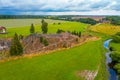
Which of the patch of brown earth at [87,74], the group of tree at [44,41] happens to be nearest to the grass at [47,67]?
the patch of brown earth at [87,74]

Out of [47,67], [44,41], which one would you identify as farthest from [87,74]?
[44,41]

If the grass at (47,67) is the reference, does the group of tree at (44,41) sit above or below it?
below

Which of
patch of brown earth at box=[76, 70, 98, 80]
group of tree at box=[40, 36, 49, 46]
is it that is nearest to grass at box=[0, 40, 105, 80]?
patch of brown earth at box=[76, 70, 98, 80]

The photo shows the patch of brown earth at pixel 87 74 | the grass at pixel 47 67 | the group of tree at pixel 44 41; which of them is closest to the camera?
the grass at pixel 47 67

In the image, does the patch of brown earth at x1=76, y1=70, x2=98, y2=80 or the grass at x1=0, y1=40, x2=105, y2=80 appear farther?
the patch of brown earth at x1=76, y1=70, x2=98, y2=80

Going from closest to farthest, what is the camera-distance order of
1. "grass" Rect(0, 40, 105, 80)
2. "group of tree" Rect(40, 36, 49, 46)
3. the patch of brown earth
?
"grass" Rect(0, 40, 105, 80) → the patch of brown earth → "group of tree" Rect(40, 36, 49, 46)

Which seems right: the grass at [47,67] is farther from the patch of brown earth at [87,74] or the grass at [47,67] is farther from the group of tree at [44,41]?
the group of tree at [44,41]

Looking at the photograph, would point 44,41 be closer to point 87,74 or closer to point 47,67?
point 47,67

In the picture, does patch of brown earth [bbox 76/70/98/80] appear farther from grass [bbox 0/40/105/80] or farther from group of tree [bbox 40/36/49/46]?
group of tree [bbox 40/36/49/46]

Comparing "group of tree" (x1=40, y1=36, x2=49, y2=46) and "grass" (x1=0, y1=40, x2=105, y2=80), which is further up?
"grass" (x1=0, y1=40, x2=105, y2=80)

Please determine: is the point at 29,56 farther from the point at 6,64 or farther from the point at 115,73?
the point at 115,73

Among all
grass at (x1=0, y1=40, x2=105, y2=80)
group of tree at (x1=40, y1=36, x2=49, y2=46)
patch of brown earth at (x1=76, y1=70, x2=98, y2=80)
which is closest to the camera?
grass at (x1=0, y1=40, x2=105, y2=80)

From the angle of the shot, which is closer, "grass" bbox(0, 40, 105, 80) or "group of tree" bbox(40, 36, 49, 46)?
"grass" bbox(0, 40, 105, 80)
